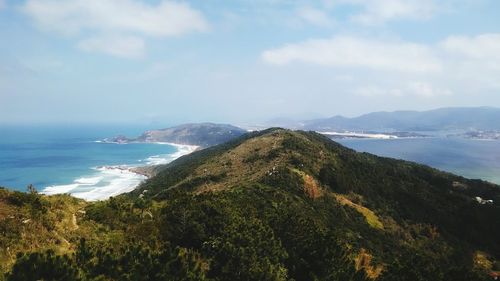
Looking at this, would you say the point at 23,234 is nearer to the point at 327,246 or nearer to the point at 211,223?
the point at 211,223

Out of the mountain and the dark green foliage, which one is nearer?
the dark green foliage

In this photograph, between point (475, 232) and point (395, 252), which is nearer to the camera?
point (395, 252)

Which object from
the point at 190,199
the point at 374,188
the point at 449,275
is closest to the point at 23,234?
the point at 190,199

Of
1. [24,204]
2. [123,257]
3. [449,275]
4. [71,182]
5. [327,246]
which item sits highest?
[24,204]

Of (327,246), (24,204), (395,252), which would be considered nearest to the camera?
(24,204)

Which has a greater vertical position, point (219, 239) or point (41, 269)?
point (41, 269)

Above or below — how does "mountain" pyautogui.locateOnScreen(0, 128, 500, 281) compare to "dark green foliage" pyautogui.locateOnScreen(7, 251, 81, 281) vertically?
below

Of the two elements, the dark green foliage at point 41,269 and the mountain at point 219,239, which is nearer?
the dark green foliage at point 41,269

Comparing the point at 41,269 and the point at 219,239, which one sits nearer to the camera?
the point at 41,269

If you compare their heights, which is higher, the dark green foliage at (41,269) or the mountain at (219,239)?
the dark green foliage at (41,269)

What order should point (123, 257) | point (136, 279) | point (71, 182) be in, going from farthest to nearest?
point (71, 182) → point (123, 257) → point (136, 279)

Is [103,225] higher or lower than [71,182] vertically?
higher
